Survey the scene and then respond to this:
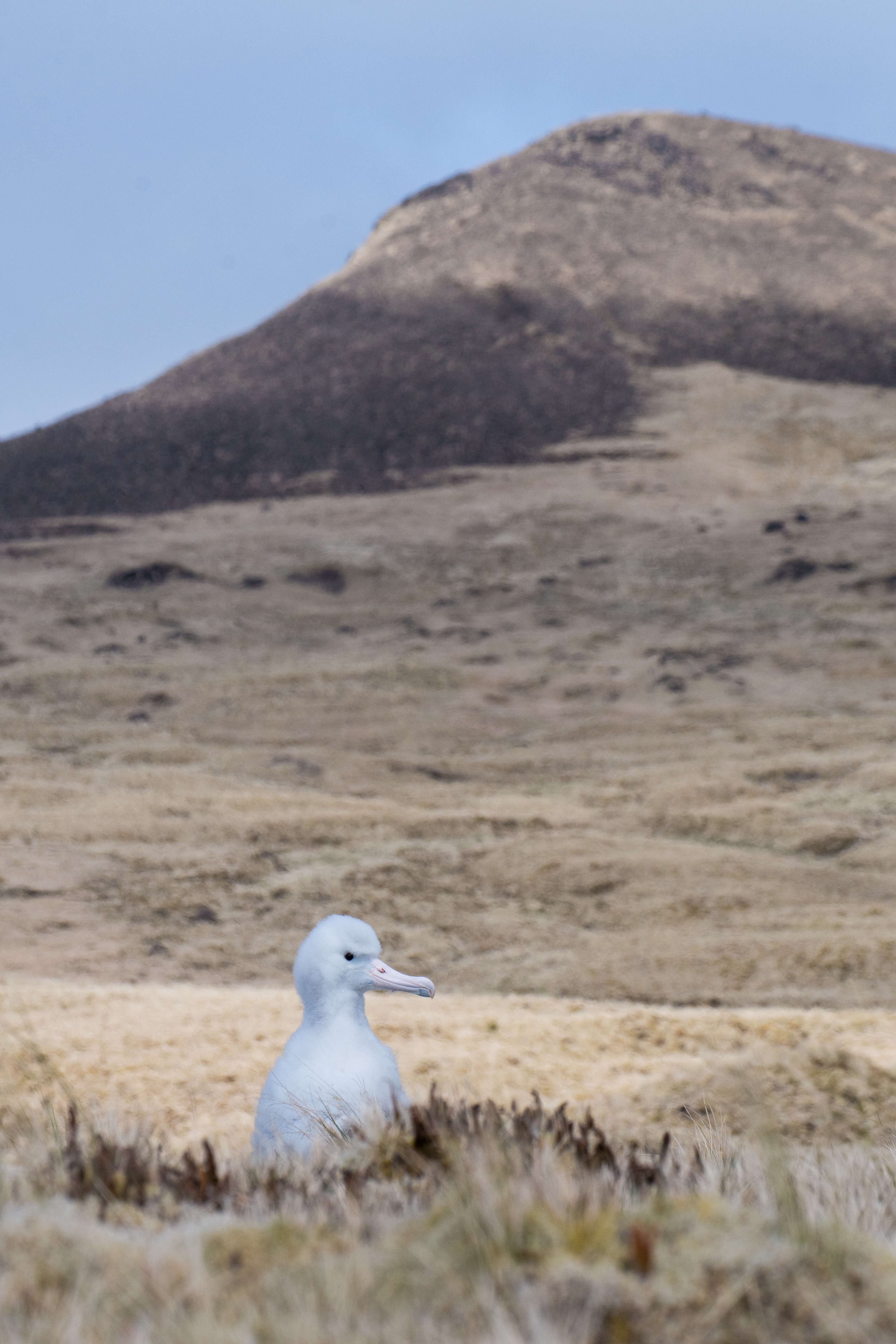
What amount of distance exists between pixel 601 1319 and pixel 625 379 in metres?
29.6

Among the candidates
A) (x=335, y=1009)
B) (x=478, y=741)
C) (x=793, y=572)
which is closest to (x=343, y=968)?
(x=335, y=1009)

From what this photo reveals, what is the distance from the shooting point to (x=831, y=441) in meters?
24.7

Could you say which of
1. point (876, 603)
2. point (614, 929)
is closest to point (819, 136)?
point (876, 603)

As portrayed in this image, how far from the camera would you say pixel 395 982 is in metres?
2.80

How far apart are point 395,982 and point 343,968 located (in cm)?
15

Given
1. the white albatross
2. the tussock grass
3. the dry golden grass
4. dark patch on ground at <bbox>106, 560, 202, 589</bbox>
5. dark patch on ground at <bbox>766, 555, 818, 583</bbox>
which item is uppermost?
dark patch on ground at <bbox>106, 560, 202, 589</bbox>

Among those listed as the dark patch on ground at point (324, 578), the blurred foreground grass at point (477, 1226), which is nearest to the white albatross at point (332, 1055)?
the blurred foreground grass at point (477, 1226)

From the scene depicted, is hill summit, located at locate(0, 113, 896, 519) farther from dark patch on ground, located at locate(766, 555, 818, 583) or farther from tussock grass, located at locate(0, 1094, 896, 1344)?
tussock grass, located at locate(0, 1094, 896, 1344)

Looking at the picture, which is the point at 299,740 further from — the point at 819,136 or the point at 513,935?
the point at 819,136

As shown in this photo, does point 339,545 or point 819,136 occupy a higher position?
point 819,136

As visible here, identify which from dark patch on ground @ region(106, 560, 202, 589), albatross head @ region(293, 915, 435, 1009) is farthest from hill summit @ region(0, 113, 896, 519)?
albatross head @ region(293, 915, 435, 1009)

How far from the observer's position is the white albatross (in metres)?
2.31

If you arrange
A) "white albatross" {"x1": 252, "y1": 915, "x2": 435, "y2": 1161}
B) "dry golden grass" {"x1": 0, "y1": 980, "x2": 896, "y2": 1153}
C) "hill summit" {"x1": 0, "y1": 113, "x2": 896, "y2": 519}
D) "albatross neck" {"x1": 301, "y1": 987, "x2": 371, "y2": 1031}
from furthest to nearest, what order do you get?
"hill summit" {"x1": 0, "y1": 113, "x2": 896, "y2": 519} → "dry golden grass" {"x1": 0, "y1": 980, "x2": 896, "y2": 1153} → "albatross neck" {"x1": 301, "y1": 987, "x2": 371, "y2": 1031} → "white albatross" {"x1": 252, "y1": 915, "x2": 435, "y2": 1161}

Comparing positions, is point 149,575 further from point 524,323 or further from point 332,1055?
point 524,323
